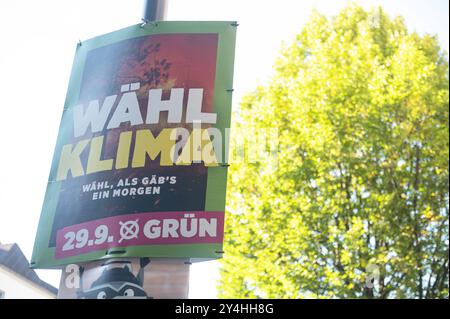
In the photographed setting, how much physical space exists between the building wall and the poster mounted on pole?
1.74 ft

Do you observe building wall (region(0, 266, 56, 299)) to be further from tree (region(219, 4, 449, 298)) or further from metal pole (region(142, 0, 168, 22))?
tree (region(219, 4, 449, 298))

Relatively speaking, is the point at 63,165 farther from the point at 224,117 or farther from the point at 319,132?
the point at 319,132

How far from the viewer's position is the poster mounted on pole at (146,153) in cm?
405

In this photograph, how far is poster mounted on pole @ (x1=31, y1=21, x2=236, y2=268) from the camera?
4.05m

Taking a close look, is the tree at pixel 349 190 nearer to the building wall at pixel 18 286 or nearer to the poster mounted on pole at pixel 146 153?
Answer: the building wall at pixel 18 286

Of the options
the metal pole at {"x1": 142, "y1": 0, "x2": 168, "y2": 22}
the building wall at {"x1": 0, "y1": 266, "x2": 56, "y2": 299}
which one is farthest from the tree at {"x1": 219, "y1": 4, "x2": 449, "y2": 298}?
the metal pole at {"x1": 142, "y1": 0, "x2": 168, "y2": 22}

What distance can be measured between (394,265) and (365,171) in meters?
2.54

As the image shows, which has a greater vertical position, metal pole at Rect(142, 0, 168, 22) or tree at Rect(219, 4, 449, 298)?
tree at Rect(219, 4, 449, 298)

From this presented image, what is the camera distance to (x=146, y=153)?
4266 mm

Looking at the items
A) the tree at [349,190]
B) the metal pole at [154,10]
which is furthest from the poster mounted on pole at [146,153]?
the tree at [349,190]

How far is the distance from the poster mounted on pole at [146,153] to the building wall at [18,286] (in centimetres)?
53

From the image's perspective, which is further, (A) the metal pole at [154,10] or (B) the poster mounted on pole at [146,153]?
(A) the metal pole at [154,10]

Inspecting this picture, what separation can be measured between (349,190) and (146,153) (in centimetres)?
1112

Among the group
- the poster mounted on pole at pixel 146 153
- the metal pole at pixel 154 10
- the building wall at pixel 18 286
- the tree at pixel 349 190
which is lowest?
the building wall at pixel 18 286
